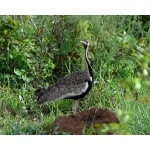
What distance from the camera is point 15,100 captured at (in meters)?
6.22

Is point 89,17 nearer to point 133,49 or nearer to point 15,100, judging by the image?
point 133,49

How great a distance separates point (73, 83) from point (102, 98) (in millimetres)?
573

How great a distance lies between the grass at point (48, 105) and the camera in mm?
5680

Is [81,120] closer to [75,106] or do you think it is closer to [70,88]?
[70,88]

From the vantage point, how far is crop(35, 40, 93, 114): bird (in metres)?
5.70

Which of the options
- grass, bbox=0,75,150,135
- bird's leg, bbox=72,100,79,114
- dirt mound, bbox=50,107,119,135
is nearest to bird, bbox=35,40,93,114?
bird's leg, bbox=72,100,79,114

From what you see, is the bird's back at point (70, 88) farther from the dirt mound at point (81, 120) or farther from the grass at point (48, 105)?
the dirt mound at point (81, 120)

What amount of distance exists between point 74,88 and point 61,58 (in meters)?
1.13

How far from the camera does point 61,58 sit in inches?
268

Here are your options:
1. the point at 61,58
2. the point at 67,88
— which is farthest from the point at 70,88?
the point at 61,58

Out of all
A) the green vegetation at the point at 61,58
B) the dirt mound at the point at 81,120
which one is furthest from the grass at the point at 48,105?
the dirt mound at the point at 81,120

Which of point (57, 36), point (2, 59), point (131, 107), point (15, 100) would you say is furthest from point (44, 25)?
point (131, 107)

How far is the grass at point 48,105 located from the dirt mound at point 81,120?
25 centimetres

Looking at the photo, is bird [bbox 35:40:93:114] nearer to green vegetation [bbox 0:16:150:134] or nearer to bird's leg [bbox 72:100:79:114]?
bird's leg [bbox 72:100:79:114]
